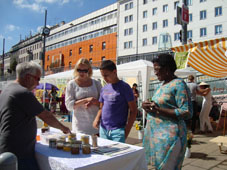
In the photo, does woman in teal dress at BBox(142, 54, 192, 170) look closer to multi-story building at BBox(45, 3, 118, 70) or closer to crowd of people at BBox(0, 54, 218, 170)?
crowd of people at BBox(0, 54, 218, 170)

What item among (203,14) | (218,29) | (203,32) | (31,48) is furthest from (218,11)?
(31,48)

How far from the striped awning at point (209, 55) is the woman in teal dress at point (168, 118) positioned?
14.1ft

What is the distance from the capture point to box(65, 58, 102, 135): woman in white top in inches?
109

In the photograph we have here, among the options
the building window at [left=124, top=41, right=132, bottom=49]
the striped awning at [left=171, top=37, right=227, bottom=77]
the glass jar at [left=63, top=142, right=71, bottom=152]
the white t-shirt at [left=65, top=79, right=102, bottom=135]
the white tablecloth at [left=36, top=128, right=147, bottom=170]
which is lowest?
the white tablecloth at [left=36, top=128, right=147, bottom=170]

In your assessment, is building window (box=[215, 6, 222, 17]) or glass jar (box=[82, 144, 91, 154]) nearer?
glass jar (box=[82, 144, 91, 154])

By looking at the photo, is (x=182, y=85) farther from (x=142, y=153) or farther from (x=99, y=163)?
(x=99, y=163)

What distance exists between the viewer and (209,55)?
6316mm

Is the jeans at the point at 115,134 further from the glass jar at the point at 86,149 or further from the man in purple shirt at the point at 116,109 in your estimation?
the glass jar at the point at 86,149

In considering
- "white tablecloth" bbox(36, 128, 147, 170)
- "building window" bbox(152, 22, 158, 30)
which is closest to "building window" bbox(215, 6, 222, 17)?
"building window" bbox(152, 22, 158, 30)

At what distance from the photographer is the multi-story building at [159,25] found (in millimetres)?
32812

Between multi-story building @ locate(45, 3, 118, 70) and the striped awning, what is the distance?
3763 cm

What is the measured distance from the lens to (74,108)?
280cm

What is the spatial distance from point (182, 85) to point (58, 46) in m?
59.9

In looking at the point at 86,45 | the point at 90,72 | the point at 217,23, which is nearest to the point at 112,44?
the point at 86,45
